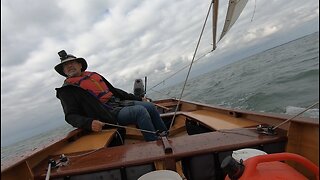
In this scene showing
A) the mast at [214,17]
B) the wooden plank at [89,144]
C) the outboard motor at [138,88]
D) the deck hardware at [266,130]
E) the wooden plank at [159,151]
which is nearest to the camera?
the wooden plank at [159,151]

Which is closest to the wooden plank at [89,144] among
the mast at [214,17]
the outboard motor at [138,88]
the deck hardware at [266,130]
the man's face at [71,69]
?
the man's face at [71,69]

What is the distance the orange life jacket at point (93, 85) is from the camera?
3.65 m

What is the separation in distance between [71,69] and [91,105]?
70 centimetres

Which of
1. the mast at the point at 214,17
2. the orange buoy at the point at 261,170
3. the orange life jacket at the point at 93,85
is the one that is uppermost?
the mast at the point at 214,17

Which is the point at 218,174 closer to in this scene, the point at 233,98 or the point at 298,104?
the point at 298,104

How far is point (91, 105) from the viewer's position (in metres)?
3.43

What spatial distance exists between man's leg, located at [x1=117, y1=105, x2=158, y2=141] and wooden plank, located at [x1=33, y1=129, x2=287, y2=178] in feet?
3.07

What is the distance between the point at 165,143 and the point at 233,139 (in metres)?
0.56

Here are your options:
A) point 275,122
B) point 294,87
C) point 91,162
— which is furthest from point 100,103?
point 294,87

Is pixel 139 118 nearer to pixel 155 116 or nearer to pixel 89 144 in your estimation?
pixel 155 116

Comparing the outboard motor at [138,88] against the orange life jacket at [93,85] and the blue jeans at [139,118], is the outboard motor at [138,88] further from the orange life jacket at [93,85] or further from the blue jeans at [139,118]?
the blue jeans at [139,118]

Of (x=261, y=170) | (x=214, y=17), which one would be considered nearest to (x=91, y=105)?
(x=214, y=17)

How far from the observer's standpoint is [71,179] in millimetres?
2082

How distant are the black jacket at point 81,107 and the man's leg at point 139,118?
5.2 inches
